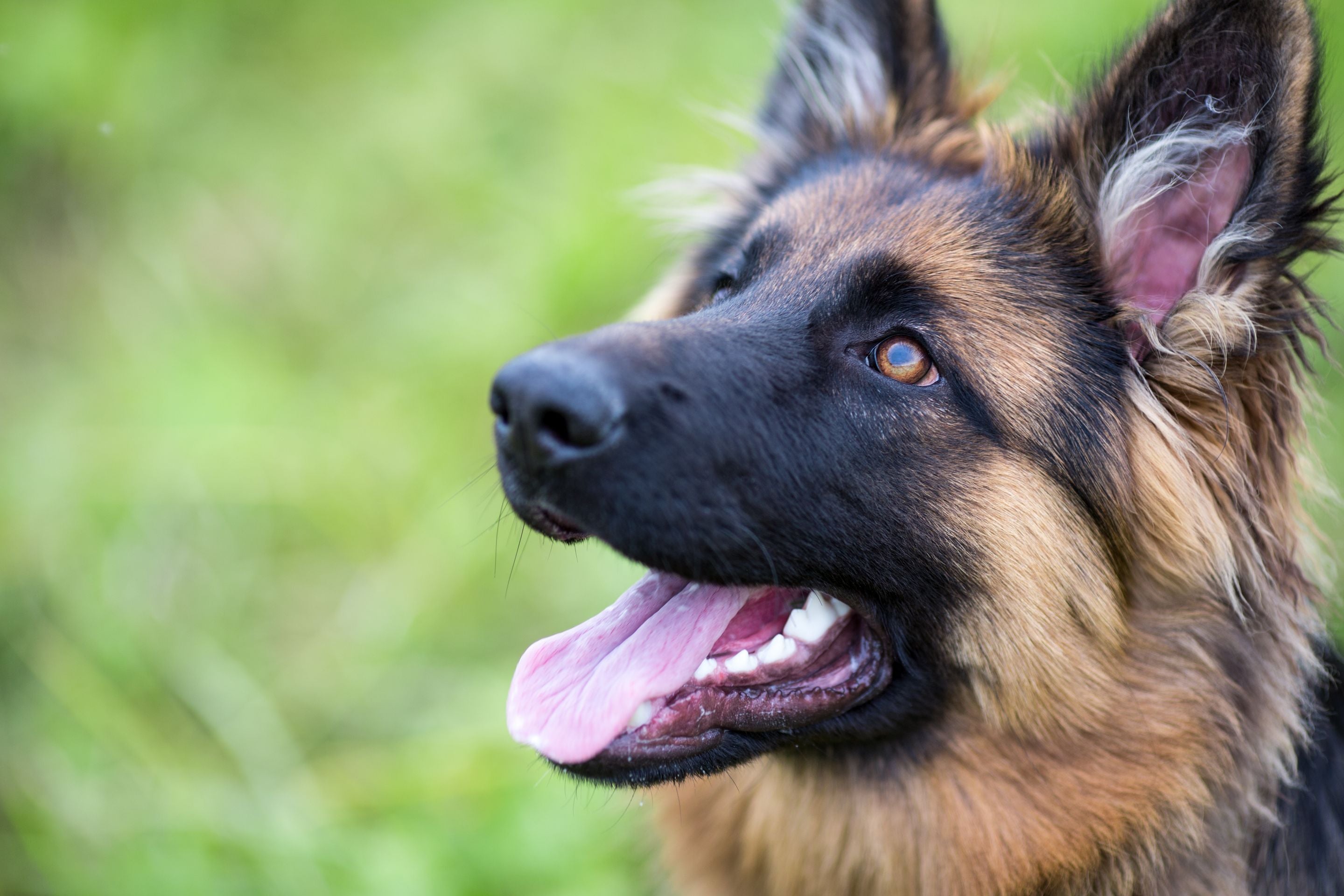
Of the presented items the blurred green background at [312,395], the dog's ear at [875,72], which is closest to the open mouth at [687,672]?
the blurred green background at [312,395]

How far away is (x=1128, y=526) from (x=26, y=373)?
5.98m

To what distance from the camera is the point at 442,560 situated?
212 inches

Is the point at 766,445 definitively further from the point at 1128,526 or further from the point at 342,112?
the point at 342,112

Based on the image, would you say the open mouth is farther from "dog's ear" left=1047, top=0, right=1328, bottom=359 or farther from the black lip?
"dog's ear" left=1047, top=0, right=1328, bottom=359

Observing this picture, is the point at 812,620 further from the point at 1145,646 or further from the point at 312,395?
the point at 312,395

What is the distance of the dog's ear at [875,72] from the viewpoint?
12.3 ft

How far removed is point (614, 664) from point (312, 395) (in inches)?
156

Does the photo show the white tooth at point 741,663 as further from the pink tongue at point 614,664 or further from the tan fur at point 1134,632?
the tan fur at point 1134,632

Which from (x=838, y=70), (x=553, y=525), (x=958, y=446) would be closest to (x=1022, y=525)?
(x=958, y=446)

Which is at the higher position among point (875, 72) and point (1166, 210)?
point (875, 72)

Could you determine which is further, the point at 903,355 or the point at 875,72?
the point at 875,72

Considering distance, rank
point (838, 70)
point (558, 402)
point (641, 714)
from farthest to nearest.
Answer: point (838, 70) < point (641, 714) < point (558, 402)

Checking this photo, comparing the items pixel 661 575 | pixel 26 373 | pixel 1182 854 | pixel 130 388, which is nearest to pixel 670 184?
→ pixel 661 575

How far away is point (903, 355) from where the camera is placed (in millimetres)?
2822
